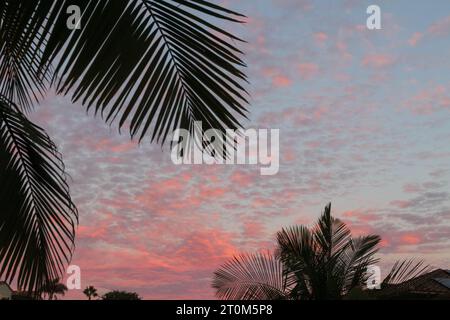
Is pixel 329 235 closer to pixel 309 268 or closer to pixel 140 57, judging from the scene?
pixel 309 268

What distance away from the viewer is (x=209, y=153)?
150 inches

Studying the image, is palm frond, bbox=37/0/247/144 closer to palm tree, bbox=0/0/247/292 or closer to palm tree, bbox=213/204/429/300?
palm tree, bbox=0/0/247/292

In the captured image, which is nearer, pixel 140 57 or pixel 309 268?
pixel 140 57

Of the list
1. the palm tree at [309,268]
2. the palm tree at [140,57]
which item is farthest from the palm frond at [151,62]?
the palm tree at [309,268]

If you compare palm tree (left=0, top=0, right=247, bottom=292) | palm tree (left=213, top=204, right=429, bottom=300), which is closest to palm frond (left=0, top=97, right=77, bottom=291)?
palm tree (left=0, top=0, right=247, bottom=292)

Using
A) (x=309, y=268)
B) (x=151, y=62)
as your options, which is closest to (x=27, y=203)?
(x=151, y=62)

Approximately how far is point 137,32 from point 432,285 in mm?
12343

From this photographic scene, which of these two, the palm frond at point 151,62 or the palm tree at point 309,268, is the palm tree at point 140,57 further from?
the palm tree at point 309,268

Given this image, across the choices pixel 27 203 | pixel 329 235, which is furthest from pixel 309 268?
pixel 27 203

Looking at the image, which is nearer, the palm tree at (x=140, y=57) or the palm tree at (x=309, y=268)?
the palm tree at (x=140, y=57)

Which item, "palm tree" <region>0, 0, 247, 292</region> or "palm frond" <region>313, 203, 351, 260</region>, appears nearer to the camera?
"palm tree" <region>0, 0, 247, 292</region>
